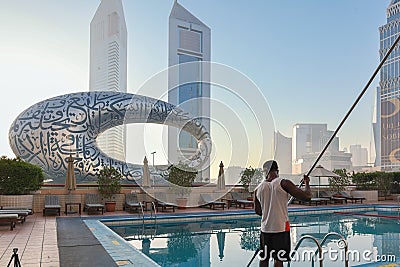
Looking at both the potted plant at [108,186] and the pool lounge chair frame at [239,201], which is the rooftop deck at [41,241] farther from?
the pool lounge chair frame at [239,201]

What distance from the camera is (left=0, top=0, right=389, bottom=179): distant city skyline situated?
16.4 meters

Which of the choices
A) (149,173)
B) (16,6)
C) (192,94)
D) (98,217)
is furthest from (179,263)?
(16,6)

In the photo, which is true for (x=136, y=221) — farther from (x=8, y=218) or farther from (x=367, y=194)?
(x=367, y=194)

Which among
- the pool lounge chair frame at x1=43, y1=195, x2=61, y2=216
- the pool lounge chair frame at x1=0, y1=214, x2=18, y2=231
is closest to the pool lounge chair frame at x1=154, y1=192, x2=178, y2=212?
the pool lounge chair frame at x1=43, y1=195, x2=61, y2=216

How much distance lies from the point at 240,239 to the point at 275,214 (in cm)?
567

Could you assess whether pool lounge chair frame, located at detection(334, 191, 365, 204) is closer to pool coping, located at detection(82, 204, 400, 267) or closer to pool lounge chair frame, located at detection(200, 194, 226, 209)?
pool coping, located at detection(82, 204, 400, 267)

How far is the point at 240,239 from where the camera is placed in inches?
353

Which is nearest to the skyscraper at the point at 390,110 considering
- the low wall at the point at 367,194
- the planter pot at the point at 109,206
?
the low wall at the point at 367,194

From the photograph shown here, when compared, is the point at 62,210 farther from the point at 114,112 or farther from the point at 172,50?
the point at 172,50

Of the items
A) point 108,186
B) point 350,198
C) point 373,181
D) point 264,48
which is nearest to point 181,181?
point 108,186

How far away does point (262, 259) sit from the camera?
3.71m

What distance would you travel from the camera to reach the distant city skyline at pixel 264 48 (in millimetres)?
16375

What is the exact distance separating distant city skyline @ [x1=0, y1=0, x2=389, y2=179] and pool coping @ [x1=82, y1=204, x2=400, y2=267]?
3.65m

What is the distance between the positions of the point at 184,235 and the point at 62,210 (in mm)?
5003
